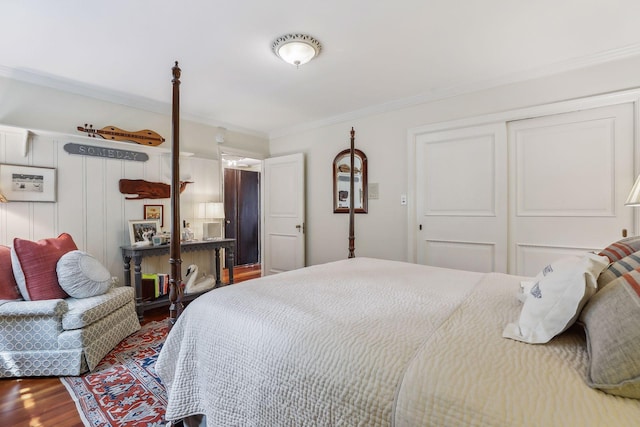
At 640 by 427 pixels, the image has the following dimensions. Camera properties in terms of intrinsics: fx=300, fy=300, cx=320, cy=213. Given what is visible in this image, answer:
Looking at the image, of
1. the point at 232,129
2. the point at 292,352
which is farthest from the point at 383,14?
the point at 232,129

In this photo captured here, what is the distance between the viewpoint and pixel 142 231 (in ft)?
11.1

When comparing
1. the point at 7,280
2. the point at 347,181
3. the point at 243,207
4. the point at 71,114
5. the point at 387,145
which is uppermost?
the point at 71,114

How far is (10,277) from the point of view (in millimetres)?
2182

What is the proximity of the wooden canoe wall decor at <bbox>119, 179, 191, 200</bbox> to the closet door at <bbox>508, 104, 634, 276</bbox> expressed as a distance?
12.5ft

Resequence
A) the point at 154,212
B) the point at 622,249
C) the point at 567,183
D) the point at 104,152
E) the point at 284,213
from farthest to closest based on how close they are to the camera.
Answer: the point at 284,213 < the point at 154,212 < the point at 104,152 < the point at 567,183 < the point at 622,249

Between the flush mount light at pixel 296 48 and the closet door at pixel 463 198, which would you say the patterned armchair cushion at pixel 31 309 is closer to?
the flush mount light at pixel 296 48

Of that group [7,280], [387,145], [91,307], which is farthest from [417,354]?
[387,145]

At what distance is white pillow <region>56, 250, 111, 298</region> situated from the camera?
2236 millimetres

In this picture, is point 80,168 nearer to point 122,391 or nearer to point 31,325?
point 31,325

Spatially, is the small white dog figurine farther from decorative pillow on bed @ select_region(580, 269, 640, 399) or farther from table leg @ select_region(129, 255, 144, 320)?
decorative pillow on bed @ select_region(580, 269, 640, 399)

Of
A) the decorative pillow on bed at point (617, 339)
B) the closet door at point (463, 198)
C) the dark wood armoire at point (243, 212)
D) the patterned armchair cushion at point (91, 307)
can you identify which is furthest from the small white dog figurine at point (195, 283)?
the decorative pillow on bed at point (617, 339)

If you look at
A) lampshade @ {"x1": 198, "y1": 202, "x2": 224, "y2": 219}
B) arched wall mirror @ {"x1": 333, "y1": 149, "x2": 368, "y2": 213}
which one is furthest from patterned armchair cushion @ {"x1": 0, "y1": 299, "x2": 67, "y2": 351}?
arched wall mirror @ {"x1": 333, "y1": 149, "x2": 368, "y2": 213}

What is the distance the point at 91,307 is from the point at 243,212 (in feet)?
14.0

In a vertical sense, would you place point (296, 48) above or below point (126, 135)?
above
